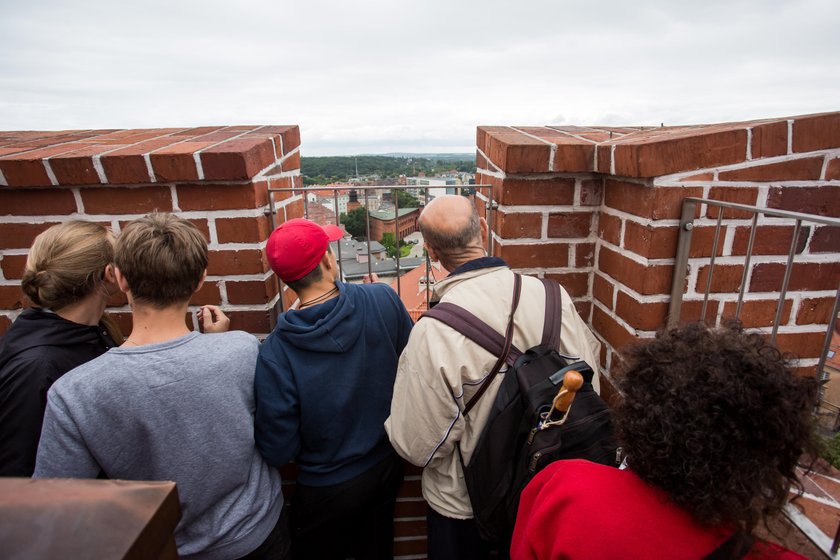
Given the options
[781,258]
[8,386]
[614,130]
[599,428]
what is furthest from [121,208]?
[781,258]

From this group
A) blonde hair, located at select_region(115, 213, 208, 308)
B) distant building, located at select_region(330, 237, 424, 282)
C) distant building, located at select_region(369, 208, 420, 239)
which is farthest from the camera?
distant building, located at select_region(330, 237, 424, 282)

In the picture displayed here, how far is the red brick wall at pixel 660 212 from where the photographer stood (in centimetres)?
132

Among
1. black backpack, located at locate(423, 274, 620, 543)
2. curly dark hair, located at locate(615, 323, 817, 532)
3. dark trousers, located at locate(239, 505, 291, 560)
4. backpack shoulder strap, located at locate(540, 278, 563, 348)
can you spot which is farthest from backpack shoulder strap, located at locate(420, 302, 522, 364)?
dark trousers, located at locate(239, 505, 291, 560)

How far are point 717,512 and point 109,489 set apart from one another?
965 mm

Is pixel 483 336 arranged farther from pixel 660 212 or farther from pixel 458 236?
pixel 660 212

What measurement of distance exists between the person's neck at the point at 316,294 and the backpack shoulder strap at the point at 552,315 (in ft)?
2.41

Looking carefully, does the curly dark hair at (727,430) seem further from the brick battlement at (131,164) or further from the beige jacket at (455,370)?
the brick battlement at (131,164)

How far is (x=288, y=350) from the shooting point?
4.73 feet

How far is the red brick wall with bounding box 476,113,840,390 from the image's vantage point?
4.34 ft

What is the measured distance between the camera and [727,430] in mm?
802

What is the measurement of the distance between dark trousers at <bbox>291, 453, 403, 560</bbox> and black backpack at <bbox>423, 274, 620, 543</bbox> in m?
0.42

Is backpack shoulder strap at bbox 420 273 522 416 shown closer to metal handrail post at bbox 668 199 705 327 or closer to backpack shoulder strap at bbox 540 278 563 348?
backpack shoulder strap at bbox 540 278 563 348

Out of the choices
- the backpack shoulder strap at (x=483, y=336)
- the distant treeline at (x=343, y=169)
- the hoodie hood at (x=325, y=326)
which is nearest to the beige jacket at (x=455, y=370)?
the backpack shoulder strap at (x=483, y=336)

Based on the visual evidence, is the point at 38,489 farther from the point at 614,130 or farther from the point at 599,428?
the point at 614,130
